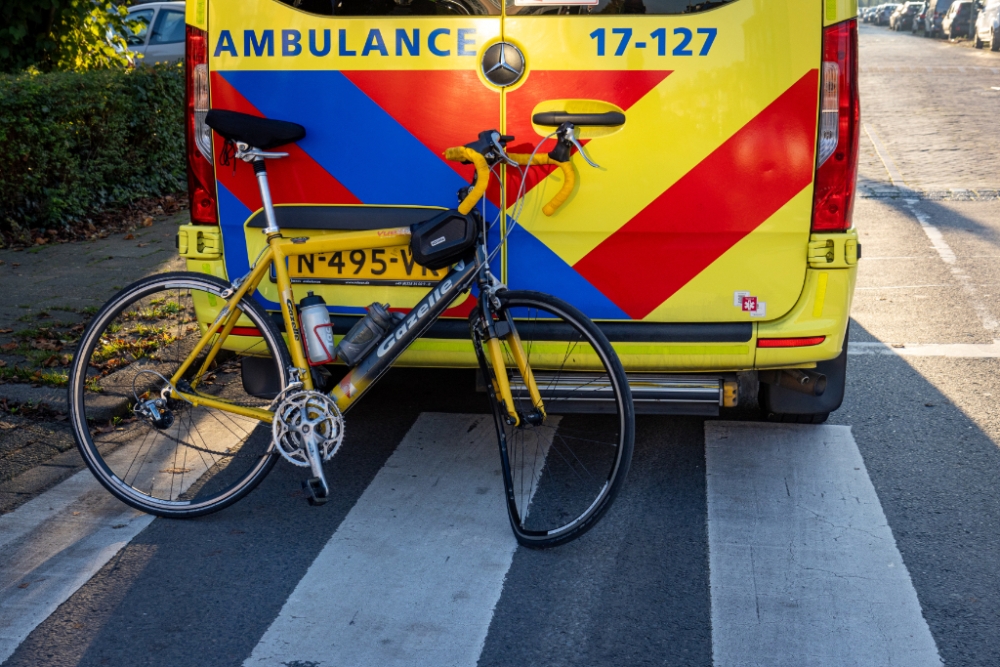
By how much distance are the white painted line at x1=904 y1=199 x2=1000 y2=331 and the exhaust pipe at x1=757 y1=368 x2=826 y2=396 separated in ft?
9.40

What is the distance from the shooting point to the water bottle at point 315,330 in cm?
399

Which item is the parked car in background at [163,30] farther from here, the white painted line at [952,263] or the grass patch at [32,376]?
the grass patch at [32,376]

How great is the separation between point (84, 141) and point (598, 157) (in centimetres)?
688

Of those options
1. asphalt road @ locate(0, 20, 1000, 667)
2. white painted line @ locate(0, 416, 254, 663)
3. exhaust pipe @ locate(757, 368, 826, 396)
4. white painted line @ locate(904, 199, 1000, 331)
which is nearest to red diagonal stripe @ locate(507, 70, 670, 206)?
exhaust pipe @ locate(757, 368, 826, 396)

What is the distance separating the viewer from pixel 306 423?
154 inches

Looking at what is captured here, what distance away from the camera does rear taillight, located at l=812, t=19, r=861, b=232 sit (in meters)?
3.77

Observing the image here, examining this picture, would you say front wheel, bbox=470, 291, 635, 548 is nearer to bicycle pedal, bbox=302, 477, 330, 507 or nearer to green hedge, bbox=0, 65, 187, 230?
bicycle pedal, bbox=302, 477, 330, 507

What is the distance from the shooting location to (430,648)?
314 cm

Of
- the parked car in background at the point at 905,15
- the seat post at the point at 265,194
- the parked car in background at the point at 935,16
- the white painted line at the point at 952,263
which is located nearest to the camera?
the seat post at the point at 265,194

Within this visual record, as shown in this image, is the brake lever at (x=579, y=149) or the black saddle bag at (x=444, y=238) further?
the black saddle bag at (x=444, y=238)

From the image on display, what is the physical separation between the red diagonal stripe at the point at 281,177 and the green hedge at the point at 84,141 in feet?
16.3

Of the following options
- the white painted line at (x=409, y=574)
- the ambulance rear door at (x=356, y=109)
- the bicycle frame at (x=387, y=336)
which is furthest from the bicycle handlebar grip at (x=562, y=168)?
the white painted line at (x=409, y=574)

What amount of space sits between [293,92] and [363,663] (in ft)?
6.67

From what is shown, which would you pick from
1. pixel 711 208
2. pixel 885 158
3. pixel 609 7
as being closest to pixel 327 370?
pixel 711 208
